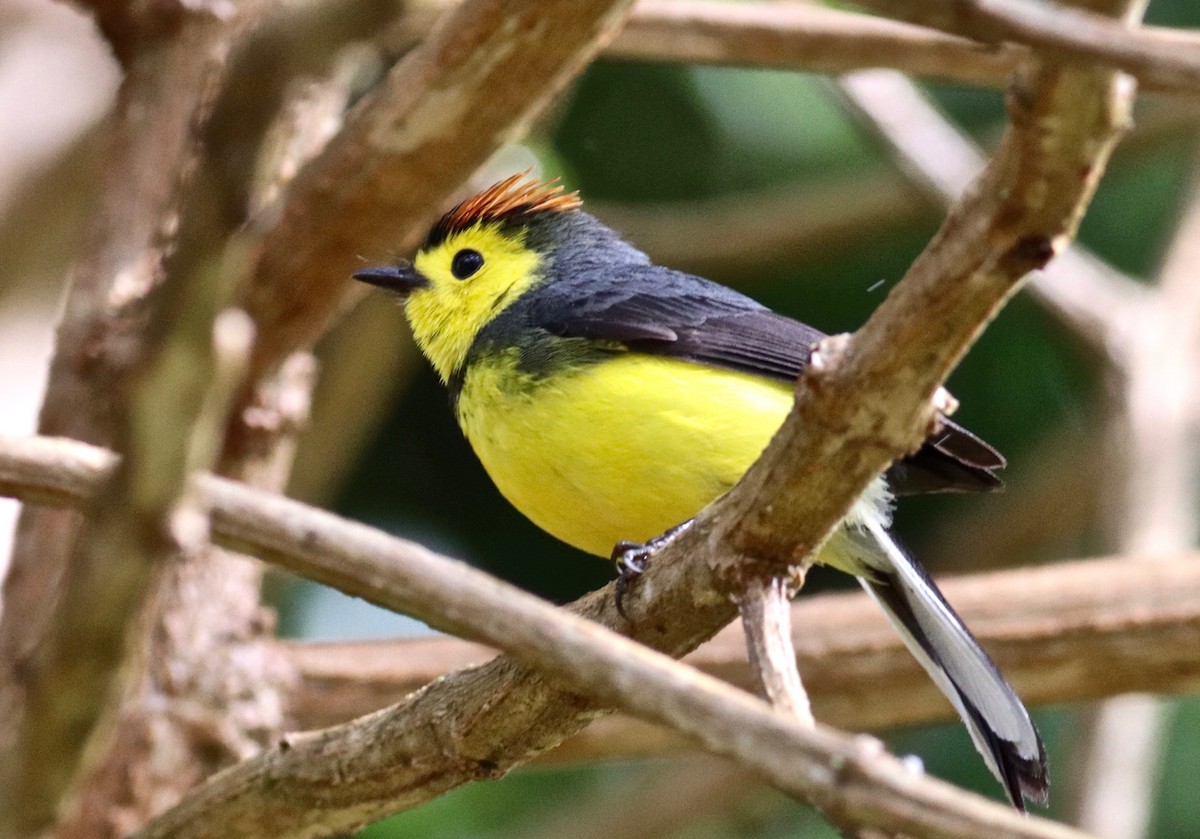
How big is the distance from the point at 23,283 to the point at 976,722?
3.40 metres

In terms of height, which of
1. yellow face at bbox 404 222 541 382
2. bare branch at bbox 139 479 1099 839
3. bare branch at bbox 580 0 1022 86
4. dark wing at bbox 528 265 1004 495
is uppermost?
bare branch at bbox 580 0 1022 86

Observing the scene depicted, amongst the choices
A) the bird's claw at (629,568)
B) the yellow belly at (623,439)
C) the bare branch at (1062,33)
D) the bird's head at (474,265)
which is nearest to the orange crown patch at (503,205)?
the bird's head at (474,265)

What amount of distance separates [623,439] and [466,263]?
43.0 inches

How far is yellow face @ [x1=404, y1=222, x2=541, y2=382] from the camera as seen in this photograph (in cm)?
383

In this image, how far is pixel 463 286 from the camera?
394 centimetres

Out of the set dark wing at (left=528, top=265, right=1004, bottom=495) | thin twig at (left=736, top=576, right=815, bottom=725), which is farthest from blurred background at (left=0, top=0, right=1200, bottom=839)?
thin twig at (left=736, top=576, right=815, bottom=725)

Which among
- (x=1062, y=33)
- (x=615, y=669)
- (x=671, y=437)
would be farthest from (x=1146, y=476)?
(x=1062, y=33)

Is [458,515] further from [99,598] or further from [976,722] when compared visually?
[99,598]

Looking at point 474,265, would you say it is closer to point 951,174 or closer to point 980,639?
point 980,639

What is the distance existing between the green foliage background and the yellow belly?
2.43 metres

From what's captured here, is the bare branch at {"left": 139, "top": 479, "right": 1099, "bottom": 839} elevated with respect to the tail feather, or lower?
lower

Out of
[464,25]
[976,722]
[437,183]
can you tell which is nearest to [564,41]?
[464,25]

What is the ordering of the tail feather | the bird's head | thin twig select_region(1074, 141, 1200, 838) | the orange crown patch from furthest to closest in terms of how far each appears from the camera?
thin twig select_region(1074, 141, 1200, 838), the orange crown patch, the bird's head, the tail feather

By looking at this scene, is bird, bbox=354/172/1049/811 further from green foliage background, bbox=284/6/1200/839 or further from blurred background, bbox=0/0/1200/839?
green foliage background, bbox=284/6/1200/839
